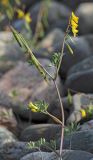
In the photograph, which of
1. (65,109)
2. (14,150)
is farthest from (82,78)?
(14,150)

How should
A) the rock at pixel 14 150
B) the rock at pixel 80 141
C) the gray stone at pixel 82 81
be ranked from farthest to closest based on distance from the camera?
the gray stone at pixel 82 81, the rock at pixel 14 150, the rock at pixel 80 141

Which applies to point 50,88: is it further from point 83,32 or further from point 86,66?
point 83,32

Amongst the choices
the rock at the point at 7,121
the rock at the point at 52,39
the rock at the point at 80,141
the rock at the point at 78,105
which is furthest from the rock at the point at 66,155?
the rock at the point at 52,39

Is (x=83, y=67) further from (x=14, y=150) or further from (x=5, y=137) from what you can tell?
(x=14, y=150)

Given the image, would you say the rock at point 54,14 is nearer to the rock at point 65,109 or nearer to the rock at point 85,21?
the rock at point 85,21

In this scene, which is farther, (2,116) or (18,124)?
(18,124)

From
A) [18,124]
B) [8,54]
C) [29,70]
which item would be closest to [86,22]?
[8,54]

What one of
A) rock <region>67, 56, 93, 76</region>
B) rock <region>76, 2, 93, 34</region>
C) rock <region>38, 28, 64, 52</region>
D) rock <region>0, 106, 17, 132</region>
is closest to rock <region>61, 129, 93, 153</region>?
rock <region>0, 106, 17, 132</region>
